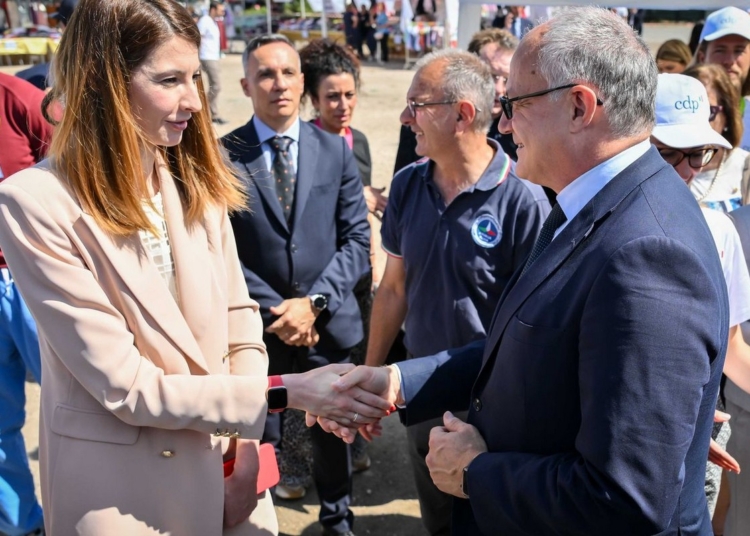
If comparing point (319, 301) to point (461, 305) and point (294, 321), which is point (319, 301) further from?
point (461, 305)

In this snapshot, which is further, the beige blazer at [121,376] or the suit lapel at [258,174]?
the suit lapel at [258,174]

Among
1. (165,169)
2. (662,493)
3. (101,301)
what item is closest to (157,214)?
(165,169)

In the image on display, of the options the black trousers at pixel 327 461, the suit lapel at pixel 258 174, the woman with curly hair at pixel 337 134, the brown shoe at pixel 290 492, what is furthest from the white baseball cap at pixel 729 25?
the brown shoe at pixel 290 492

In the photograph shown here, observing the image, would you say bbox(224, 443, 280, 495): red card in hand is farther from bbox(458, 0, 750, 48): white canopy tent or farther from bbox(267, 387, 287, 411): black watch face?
bbox(458, 0, 750, 48): white canopy tent

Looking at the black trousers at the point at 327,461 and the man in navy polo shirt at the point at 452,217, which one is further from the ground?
the man in navy polo shirt at the point at 452,217

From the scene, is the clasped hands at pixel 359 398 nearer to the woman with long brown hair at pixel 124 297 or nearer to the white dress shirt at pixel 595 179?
the woman with long brown hair at pixel 124 297

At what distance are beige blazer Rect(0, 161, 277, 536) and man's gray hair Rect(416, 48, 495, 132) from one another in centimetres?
135

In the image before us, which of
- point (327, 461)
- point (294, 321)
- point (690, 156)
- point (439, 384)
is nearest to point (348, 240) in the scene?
point (294, 321)

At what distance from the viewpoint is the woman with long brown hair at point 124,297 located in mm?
1677

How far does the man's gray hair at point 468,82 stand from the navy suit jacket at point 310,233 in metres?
0.73

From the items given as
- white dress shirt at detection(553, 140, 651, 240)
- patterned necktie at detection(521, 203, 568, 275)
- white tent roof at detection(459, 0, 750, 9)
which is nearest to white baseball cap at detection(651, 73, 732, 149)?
patterned necktie at detection(521, 203, 568, 275)

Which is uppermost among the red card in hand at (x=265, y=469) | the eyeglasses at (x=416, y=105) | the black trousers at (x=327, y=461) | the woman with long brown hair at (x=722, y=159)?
the eyeglasses at (x=416, y=105)

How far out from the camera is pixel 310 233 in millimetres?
3285

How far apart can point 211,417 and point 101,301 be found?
40 centimetres
